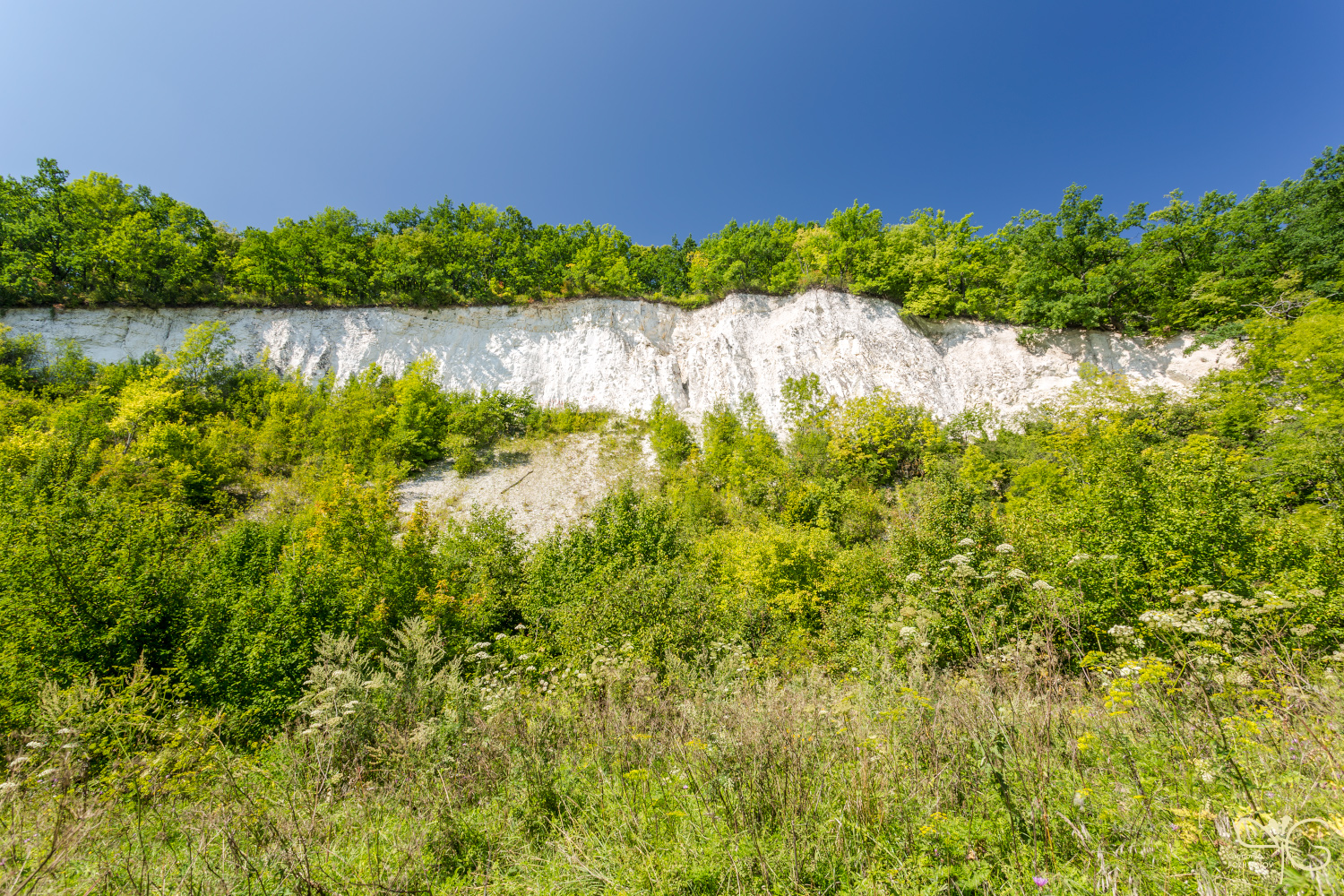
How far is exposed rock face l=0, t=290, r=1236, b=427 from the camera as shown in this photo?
23094 mm

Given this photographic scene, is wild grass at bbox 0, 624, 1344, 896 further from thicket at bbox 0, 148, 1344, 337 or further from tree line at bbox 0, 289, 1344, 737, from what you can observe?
thicket at bbox 0, 148, 1344, 337

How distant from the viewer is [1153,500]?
9484mm

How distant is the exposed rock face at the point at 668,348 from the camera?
75.8 feet

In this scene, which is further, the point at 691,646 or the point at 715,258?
the point at 715,258

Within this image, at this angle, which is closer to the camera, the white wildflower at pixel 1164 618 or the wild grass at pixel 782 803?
the wild grass at pixel 782 803

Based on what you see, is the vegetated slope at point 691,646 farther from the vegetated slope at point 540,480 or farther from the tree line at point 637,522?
the vegetated slope at point 540,480

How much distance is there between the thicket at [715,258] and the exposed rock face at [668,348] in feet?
3.95

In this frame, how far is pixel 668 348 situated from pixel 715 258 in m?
6.94

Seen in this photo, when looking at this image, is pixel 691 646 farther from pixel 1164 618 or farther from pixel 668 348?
pixel 668 348

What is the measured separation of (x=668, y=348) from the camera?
2827 cm

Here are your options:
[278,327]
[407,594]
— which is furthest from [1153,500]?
[278,327]

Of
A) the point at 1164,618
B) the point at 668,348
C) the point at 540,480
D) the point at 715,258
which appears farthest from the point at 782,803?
the point at 715,258

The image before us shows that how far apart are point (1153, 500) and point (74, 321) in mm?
46367

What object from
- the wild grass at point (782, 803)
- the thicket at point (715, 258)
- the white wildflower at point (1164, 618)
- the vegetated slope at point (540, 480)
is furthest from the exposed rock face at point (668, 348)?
the wild grass at point (782, 803)
